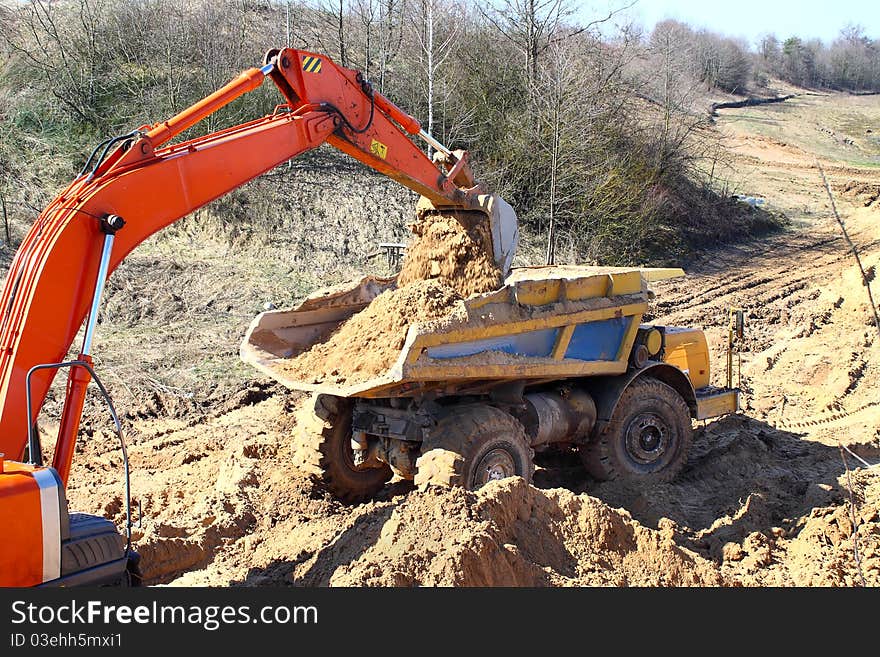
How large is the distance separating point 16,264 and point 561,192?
14455 millimetres

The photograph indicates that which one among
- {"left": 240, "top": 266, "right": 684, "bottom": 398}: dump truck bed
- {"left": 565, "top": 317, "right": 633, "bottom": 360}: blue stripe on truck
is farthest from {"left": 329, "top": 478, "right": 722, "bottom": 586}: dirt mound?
{"left": 565, "top": 317, "right": 633, "bottom": 360}: blue stripe on truck

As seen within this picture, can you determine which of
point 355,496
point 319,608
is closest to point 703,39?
point 355,496

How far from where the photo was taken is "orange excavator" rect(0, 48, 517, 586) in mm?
3791

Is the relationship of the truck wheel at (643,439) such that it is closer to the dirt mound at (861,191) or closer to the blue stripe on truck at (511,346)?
the blue stripe on truck at (511,346)

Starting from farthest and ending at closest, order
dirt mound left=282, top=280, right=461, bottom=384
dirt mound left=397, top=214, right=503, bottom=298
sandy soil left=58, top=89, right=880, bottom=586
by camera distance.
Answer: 1. dirt mound left=397, top=214, right=503, bottom=298
2. dirt mound left=282, top=280, right=461, bottom=384
3. sandy soil left=58, top=89, right=880, bottom=586

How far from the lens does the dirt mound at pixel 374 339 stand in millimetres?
6559

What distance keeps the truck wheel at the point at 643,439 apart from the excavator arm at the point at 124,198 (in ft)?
10.9

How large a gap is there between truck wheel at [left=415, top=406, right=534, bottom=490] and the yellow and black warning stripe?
2.81m

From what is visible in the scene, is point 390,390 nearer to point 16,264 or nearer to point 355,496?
point 355,496

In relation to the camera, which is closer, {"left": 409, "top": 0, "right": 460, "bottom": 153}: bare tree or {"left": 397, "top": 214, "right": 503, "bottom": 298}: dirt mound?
{"left": 397, "top": 214, "right": 503, "bottom": 298}: dirt mound

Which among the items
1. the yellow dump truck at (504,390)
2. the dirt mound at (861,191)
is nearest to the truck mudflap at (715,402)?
the yellow dump truck at (504,390)

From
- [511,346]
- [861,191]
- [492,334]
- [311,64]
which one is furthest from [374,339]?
[861,191]

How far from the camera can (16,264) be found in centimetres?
449

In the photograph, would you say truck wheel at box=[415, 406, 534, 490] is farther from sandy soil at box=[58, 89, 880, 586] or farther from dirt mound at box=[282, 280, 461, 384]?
dirt mound at box=[282, 280, 461, 384]
